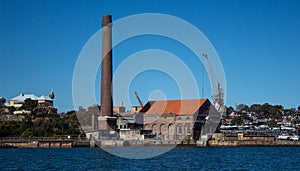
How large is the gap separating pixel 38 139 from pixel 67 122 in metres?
15.3

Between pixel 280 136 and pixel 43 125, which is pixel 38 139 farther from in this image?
pixel 280 136

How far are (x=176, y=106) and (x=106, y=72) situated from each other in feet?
101

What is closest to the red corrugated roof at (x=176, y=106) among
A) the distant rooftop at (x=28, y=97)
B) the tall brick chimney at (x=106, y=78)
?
the tall brick chimney at (x=106, y=78)

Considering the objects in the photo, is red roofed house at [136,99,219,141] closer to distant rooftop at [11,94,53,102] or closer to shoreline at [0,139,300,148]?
shoreline at [0,139,300,148]

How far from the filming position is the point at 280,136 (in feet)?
363

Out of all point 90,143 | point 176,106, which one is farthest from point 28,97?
point 90,143

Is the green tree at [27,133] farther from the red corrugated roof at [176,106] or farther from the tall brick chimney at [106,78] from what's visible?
the red corrugated roof at [176,106]

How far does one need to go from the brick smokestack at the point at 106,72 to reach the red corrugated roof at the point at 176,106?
81.8 ft

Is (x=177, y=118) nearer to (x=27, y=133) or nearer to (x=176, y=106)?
(x=176, y=106)

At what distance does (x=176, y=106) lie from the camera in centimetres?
10900

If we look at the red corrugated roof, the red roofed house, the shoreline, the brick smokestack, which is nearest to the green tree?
the shoreline

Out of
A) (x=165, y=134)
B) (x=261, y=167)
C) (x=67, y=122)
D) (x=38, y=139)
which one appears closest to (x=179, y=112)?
(x=165, y=134)

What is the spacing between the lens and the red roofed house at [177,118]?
10123cm

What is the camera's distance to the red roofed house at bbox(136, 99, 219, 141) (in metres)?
101
